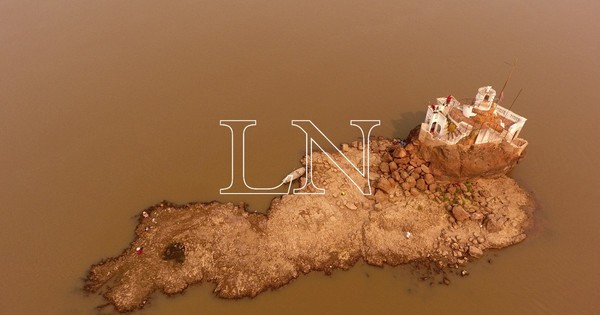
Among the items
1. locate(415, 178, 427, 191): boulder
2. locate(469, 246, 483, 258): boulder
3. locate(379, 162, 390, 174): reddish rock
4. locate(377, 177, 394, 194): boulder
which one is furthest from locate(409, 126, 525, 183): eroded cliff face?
locate(469, 246, 483, 258): boulder

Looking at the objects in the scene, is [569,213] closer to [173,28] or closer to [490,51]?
[490,51]

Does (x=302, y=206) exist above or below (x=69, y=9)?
below

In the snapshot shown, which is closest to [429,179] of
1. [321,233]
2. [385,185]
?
[385,185]

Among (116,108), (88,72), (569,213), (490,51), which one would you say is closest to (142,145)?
(116,108)

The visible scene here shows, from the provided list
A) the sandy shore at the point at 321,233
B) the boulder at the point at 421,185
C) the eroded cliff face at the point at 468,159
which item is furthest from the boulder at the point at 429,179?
the eroded cliff face at the point at 468,159

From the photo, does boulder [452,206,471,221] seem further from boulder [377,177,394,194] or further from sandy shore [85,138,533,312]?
boulder [377,177,394,194]

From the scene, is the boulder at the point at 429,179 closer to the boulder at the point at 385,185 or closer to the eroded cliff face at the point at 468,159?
the eroded cliff face at the point at 468,159
